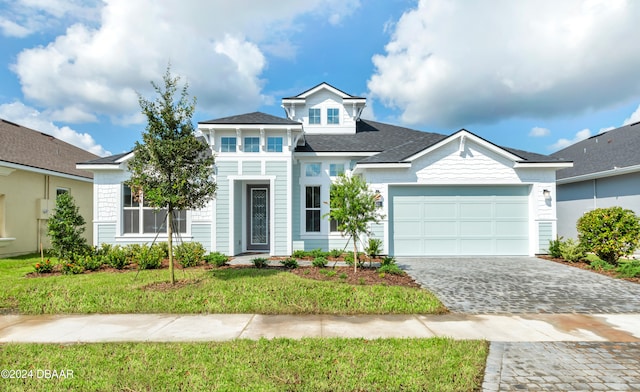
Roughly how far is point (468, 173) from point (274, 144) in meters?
7.40

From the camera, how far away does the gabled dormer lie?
51.4 feet

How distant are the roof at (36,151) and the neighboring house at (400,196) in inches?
155

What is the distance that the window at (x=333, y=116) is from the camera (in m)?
15.9

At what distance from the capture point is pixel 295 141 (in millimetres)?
12172

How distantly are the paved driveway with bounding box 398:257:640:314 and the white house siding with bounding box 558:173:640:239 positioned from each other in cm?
531

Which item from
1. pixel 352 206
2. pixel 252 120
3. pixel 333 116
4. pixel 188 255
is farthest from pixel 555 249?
pixel 188 255

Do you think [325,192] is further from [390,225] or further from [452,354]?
[452,354]

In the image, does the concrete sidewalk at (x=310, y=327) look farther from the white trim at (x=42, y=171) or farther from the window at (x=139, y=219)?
the white trim at (x=42, y=171)

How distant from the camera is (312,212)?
1278cm

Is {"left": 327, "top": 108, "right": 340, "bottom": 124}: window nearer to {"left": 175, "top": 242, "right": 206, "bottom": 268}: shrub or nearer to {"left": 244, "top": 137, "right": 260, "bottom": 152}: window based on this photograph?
{"left": 244, "top": 137, "right": 260, "bottom": 152}: window

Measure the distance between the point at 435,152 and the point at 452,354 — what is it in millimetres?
9105

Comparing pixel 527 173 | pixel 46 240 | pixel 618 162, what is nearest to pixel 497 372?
pixel 527 173

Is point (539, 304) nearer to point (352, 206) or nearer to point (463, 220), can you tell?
point (352, 206)

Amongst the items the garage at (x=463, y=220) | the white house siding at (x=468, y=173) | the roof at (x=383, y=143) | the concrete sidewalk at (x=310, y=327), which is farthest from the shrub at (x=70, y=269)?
the garage at (x=463, y=220)
